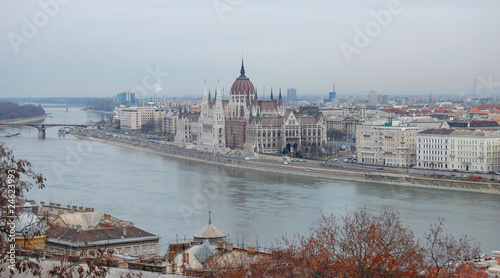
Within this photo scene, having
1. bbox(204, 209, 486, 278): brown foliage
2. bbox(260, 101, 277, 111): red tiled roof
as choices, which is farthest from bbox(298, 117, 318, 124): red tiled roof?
bbox(204, 209, 486, 278): brown foliage

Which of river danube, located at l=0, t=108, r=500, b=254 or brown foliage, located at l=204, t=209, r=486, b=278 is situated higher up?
brown foliage, located at l=204, t=209, r=486, b=278

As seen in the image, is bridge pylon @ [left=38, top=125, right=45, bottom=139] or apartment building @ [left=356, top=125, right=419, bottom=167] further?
bridge pylon @ [left=38, top=125, right=45, bottom=139]

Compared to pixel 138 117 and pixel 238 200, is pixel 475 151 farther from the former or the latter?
pixel 138 117

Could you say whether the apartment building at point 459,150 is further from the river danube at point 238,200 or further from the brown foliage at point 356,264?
the brown foliage at point 356,264

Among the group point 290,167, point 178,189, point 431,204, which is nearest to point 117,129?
point 290,167

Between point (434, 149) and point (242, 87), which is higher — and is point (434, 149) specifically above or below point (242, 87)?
below

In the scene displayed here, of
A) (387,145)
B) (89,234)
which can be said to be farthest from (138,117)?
(89,234)

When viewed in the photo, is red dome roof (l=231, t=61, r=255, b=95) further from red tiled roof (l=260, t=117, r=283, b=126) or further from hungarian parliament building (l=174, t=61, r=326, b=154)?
red tiled roof (l=260, t=117, r=283, b=126)
